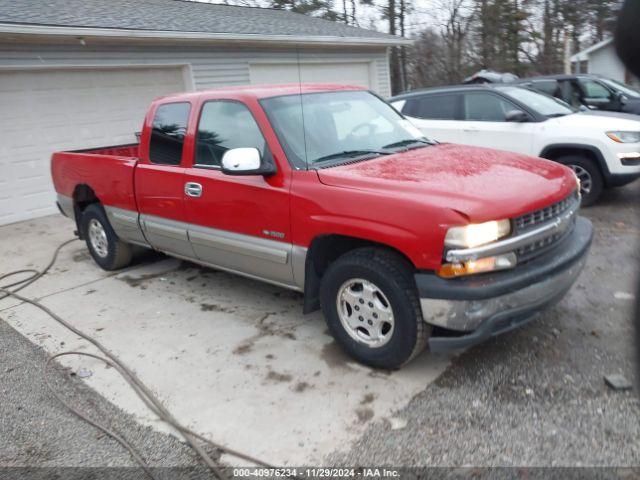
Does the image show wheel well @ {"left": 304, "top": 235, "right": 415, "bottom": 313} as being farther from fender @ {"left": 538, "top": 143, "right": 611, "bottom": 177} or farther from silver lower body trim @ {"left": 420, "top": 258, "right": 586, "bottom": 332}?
fender @ {"left": 538, "top": 143, "right": 611, "bottom": 177}

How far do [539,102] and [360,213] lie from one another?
220 inches

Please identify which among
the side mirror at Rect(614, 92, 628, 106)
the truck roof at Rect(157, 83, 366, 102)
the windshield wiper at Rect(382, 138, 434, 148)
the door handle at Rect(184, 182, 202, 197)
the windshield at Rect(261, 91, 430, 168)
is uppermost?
the truck roof at Rect(157, 83, 366, 102)

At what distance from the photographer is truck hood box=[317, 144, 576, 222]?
3111 mm

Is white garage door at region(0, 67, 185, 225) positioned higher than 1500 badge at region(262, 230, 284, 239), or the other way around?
white garage door at region(0, 67, 185, 225)

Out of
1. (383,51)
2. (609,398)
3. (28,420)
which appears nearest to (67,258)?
(28,420)

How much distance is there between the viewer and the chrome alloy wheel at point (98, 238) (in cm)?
605

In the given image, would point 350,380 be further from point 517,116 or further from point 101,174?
point 517,116

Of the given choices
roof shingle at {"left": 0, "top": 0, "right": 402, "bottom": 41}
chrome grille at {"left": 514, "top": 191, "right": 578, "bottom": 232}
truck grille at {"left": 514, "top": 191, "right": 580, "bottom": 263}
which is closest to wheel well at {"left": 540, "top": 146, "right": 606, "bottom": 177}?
chrome grille at {"left": 514, "top": 191, "right": 578, "bottom": 232}

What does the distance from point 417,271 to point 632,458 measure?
1.40 metres

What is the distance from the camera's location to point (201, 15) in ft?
42.7

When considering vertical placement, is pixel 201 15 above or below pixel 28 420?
above

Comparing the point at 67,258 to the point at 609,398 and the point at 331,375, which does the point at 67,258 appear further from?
the point at 609,398

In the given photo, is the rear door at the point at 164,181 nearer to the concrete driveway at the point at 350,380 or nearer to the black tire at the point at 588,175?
the concrete driveway at the point at 350,380

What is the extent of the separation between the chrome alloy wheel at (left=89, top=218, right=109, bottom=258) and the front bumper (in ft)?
13.6
